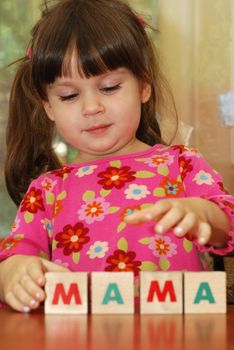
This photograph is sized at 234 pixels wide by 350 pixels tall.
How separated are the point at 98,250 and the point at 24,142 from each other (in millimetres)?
453

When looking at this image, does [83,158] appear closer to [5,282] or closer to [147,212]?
[5,282]

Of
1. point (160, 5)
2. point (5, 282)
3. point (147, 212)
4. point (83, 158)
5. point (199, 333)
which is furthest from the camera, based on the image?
point (160, 5)

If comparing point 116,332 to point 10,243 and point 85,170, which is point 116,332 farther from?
point 85,170

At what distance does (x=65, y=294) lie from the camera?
92 centimetres

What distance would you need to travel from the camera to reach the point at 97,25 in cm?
137

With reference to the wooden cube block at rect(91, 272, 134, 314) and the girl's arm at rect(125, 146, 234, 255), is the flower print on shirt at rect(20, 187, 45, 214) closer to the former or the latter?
the girl's arm at rect(125, 146, 234, 255)

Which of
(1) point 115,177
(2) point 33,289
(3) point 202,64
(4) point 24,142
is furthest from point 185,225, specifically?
(3) point 202,64

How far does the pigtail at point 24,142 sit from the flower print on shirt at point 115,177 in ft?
0.97

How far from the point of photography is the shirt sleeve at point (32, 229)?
1292mm

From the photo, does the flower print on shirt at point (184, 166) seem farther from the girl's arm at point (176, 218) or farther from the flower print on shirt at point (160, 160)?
the girl's arm at point (176, 218)

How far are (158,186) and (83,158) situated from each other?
0.68 ft

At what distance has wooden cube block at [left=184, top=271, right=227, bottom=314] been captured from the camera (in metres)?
0.90

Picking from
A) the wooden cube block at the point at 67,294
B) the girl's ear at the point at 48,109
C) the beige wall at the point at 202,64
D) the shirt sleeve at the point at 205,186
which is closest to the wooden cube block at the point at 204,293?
the wooden cube block at the point at 67,294

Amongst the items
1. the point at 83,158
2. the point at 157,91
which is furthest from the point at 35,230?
the point at 157,91
